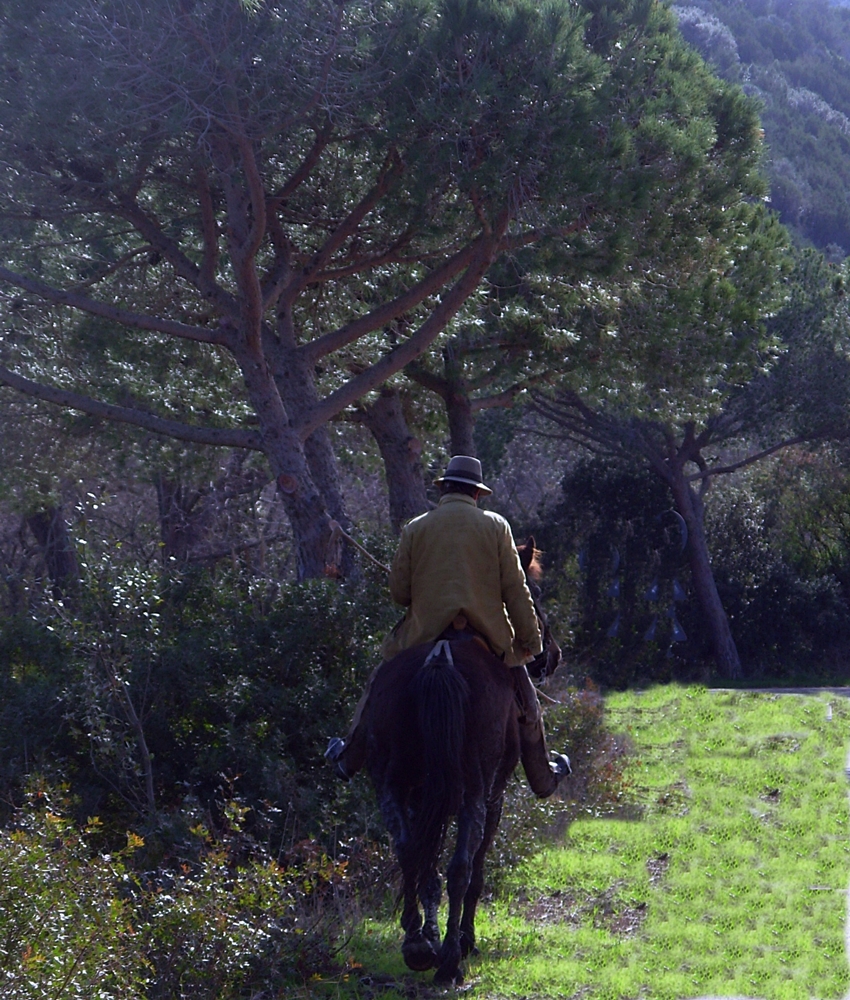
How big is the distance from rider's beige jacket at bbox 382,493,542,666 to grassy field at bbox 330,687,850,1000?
1540mm

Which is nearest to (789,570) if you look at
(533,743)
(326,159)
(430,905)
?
(326,159)

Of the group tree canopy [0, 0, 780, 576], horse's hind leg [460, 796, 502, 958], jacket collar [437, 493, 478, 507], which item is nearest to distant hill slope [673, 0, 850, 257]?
tree canopy [0, 0, 780, 576]

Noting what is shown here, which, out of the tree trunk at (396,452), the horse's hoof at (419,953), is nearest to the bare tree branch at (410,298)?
the tree trunk at (396,452)

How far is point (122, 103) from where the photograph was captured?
970 centimetres

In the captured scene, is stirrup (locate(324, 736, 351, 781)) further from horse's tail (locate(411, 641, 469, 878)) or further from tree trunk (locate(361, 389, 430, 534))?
tree trunk (locate(361, 389, 430, 534))

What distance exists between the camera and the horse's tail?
5.62 metres

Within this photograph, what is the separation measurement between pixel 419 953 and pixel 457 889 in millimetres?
328

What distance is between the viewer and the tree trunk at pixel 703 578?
77.2ft

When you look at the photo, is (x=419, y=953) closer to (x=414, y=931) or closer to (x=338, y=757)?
(x=414, y=931)

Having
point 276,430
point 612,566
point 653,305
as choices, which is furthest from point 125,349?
point 612,566

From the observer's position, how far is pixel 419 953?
5.60 meters

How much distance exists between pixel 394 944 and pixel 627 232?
6453 mm

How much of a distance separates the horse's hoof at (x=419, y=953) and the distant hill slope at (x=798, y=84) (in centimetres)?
3656

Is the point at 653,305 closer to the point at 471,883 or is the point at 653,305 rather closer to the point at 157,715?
the point at 157,715
